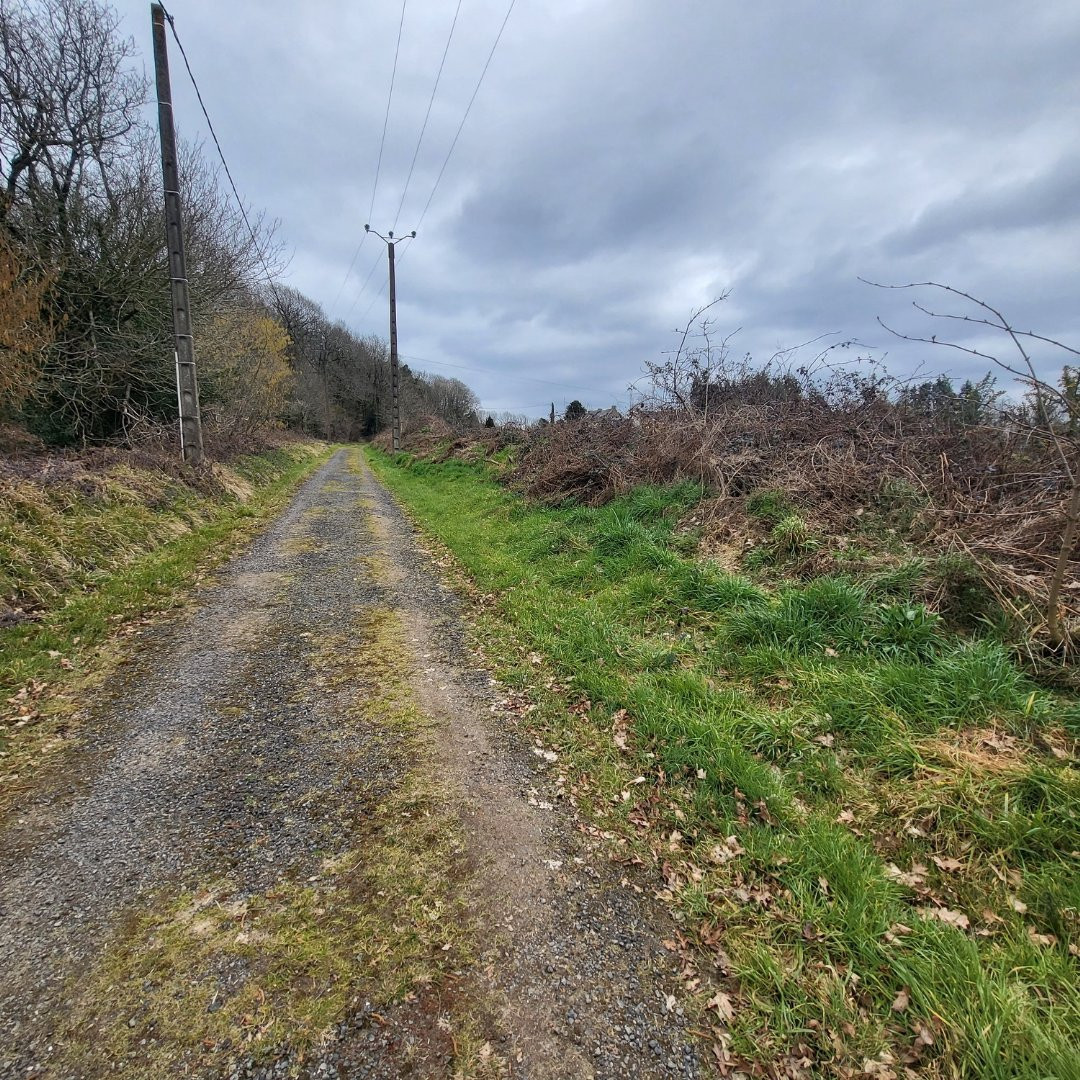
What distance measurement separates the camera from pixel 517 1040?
67.3 inches

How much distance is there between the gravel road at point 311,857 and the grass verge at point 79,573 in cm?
27

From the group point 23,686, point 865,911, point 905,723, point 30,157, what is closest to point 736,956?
point 865,911

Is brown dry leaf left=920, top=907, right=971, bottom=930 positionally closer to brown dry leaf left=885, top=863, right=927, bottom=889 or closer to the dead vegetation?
brown dry leaf left=885, top=863, right=927, bottom=889

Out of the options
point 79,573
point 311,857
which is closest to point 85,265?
point 79,573

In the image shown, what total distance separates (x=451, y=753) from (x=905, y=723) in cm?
280

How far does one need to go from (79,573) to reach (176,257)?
735cm

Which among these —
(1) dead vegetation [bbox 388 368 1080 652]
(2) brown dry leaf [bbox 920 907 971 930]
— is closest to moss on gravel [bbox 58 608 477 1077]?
(2) brown dry leaf [bbox 920 907 971 930]

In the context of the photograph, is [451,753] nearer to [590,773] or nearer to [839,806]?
[590,773]

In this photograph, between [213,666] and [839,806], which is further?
[213,666]

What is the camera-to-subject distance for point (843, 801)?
2668 millimetres

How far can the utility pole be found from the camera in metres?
8.95

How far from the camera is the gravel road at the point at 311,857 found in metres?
1.68

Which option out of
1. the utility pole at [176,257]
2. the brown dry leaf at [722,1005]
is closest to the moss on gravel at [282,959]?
the brown dry leaf at [722,1005]

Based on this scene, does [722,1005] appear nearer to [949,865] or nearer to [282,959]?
[949,865]
